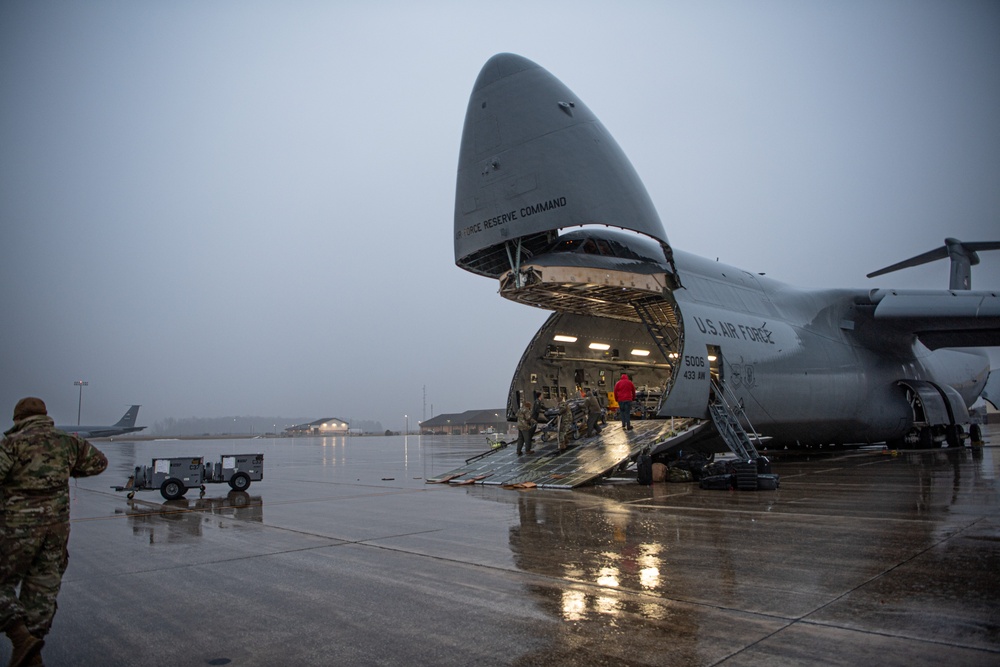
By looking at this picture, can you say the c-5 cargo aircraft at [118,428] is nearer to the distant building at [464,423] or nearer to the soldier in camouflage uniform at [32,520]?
the distant building at [464,423]

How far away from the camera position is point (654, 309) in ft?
54.3

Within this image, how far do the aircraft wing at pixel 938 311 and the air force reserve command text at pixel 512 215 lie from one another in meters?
13.3

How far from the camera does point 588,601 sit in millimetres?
4543

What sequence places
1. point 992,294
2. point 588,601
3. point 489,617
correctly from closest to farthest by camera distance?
point 489,617
point 588,601
point 992,294

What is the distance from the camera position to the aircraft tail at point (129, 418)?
77188 millimetres

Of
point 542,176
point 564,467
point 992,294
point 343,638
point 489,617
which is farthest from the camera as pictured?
point 992,294

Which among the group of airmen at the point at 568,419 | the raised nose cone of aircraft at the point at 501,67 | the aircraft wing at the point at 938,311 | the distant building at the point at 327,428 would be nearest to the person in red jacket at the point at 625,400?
the group of airmen at the point at 568,419

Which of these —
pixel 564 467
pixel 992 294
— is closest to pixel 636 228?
pixel 564 467

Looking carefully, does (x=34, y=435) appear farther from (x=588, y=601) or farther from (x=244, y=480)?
(x=244, y=480)

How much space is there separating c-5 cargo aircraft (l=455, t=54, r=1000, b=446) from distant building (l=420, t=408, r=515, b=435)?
79689mm

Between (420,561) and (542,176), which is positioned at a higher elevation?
(542,176)

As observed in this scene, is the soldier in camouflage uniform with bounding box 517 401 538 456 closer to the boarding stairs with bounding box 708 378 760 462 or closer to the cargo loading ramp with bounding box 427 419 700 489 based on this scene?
the cargo loading ramp with bounding box 427 419 700 489

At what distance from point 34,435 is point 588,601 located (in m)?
3.75

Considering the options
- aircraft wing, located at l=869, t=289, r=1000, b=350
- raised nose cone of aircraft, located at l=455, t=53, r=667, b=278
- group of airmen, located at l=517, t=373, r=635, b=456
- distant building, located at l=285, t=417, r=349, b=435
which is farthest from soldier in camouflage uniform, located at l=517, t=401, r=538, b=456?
distant building, located at l=285, t=417, r=349, b=435
